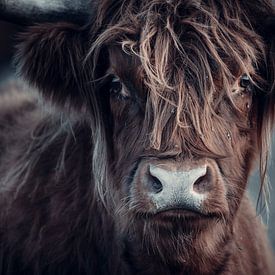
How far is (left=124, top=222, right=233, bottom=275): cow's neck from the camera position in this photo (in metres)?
4.44

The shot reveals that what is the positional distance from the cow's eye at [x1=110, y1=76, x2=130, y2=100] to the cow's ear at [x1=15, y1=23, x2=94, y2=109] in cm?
19

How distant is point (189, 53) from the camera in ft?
14.6

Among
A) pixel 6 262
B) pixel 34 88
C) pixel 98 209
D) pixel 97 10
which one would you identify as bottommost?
pixel 6 262

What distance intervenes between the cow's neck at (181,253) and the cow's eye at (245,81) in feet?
1.97

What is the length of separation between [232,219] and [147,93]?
2.22ft

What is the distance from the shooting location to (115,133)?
4742 mm

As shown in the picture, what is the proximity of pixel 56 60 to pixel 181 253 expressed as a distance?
3.40 feet

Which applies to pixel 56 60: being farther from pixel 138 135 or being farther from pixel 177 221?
pixel 177 221

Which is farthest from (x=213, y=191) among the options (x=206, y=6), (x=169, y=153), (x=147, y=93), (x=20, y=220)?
(x=20, y=220)

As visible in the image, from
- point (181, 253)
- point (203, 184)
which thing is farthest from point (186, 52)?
point (181, 253)

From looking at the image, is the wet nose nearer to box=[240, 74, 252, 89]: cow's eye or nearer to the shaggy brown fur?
the shaggy brown fur

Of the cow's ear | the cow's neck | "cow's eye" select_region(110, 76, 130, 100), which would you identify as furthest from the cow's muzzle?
the cow's ear

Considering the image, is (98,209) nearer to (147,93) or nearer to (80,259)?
(80,259)

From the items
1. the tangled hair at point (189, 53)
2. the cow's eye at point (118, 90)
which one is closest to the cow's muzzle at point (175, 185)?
the tangled hair at point (189, 53)
